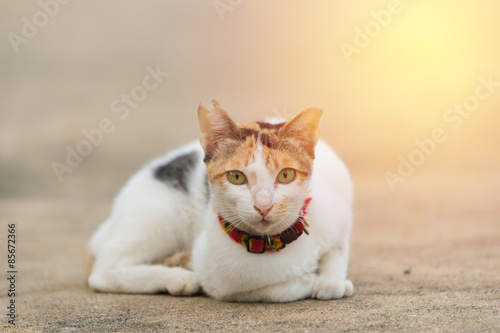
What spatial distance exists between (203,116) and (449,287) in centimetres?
134

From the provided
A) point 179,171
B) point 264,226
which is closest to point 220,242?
point 264,226

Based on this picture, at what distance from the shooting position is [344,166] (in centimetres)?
272

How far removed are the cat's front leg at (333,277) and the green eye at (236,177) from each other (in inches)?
23.3

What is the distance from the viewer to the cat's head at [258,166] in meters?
1.92

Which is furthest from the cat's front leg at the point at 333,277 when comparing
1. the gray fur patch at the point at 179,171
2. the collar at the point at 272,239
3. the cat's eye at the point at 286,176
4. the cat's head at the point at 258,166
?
the gray fur patch at the point at 179,171

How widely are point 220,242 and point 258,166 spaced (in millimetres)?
464

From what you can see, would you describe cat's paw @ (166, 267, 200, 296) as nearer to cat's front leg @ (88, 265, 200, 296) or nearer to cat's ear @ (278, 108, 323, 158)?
cat's front leg @ (88, 265, 200, 296)

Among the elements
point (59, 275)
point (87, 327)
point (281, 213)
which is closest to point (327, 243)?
point (281, 213)

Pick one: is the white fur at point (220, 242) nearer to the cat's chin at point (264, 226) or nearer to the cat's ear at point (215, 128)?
the cat's chin at point (264, 226)

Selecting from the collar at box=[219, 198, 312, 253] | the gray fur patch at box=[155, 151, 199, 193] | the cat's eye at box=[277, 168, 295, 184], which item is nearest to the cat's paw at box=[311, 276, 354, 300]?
the collar at box=[219, 198, 312, 253]

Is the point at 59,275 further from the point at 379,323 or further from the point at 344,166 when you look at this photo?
the point at 379,323

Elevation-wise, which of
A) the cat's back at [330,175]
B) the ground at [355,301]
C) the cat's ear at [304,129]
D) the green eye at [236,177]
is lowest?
the ground at [355,301]

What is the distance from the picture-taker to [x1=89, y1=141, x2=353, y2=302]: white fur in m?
2.17

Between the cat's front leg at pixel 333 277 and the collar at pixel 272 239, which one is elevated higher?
the collar at pixel 272 239
